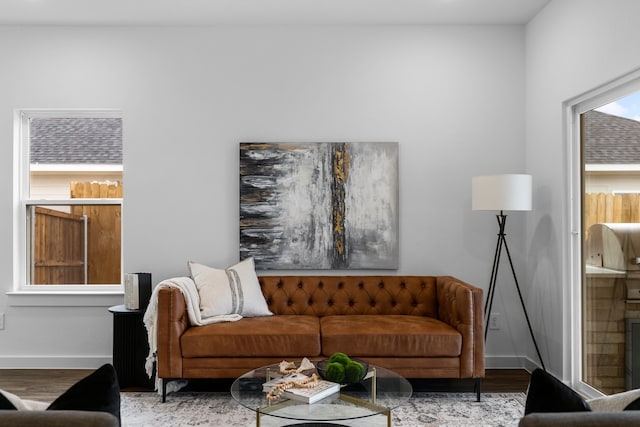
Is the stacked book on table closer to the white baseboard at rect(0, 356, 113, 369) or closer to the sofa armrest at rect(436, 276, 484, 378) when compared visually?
the sofa armrest at rect(436, 276, 484, 378)

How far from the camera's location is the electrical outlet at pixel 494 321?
4.42m

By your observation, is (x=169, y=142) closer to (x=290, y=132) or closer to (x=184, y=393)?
(x=290, y=132)

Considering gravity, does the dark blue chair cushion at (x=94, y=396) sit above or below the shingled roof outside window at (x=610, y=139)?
below

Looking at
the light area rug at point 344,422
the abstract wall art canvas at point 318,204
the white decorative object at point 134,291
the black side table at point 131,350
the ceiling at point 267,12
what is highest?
the ceiling at point 267,12

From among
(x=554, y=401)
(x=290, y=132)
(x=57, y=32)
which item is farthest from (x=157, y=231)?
(x=554, y=401)

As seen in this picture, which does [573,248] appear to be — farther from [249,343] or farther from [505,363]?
[249,343]

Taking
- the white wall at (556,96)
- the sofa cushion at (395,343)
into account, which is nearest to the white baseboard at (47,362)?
the sofa cushion at (395,343)

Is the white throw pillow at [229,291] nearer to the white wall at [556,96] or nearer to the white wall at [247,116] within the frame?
the white wall at [247,116]

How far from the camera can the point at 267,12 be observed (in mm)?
4160

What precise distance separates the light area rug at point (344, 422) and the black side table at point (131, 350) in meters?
0.13

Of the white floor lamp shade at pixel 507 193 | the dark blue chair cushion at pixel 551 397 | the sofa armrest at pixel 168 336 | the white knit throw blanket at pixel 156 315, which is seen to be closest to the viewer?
the dark blue chair cushion at pixel 551 397

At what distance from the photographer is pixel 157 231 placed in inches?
173

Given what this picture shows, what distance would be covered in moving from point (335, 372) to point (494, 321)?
2.26 meters

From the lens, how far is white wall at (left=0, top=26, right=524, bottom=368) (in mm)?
4391
